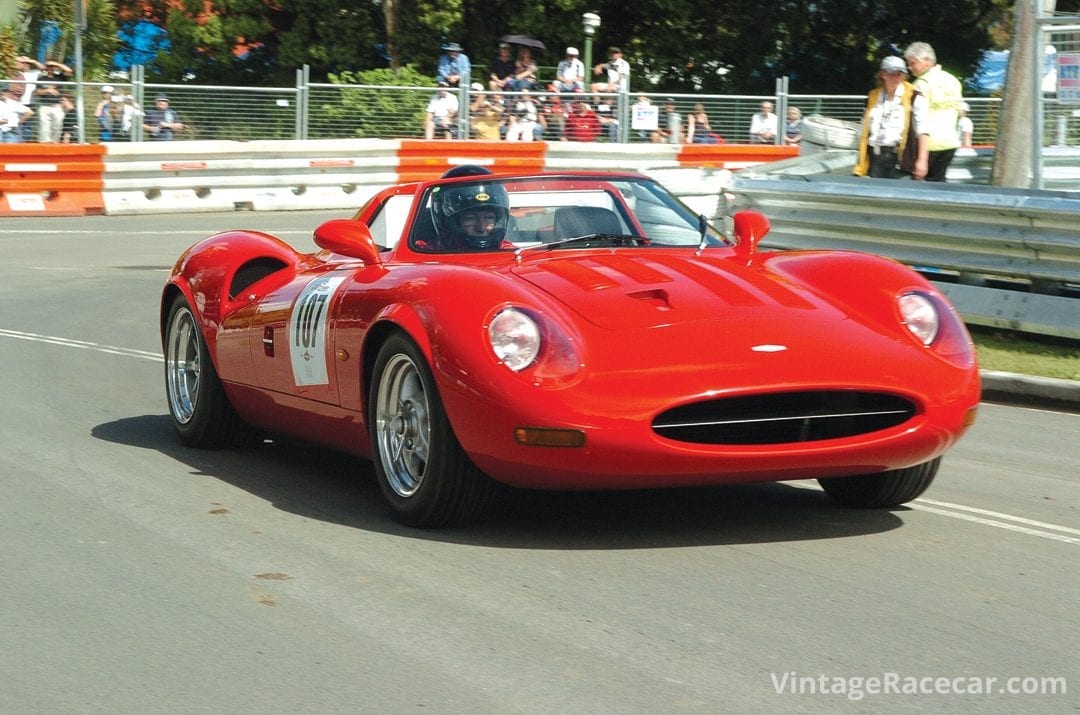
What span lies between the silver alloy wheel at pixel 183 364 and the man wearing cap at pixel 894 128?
7011 mm

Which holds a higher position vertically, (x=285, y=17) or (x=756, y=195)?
(x=285, y=17)

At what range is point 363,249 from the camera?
6055 mm

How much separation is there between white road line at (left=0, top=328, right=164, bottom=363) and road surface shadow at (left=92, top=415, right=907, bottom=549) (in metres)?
3.90

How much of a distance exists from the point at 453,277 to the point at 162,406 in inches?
148

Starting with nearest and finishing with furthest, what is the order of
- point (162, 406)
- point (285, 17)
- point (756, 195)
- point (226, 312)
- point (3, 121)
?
1. point (226, 312)
2. point (162, 406)
3. point (756, 195)
4. point (3, 121)
5. point (285, 17)

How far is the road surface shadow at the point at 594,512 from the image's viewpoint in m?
5.32

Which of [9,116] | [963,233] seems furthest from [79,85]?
[963,233]

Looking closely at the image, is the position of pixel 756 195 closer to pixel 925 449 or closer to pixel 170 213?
pixel 925 449

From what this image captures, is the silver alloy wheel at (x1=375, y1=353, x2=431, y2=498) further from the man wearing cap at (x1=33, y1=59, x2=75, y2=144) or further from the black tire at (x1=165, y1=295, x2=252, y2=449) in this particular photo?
the man wearing cap at (x1=33, y1=59, x2=75, y2=144)

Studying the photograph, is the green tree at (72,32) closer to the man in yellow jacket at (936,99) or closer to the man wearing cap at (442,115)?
the man wearing cap at (442,115)

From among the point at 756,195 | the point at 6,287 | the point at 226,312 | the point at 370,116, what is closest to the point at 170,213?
the point at 370,116

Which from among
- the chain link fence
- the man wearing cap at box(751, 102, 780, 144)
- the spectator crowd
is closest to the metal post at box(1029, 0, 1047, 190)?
the spectator crowd

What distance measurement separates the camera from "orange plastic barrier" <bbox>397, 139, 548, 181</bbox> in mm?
22844

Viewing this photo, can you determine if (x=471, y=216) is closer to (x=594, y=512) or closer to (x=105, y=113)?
(x=594, y=512)
